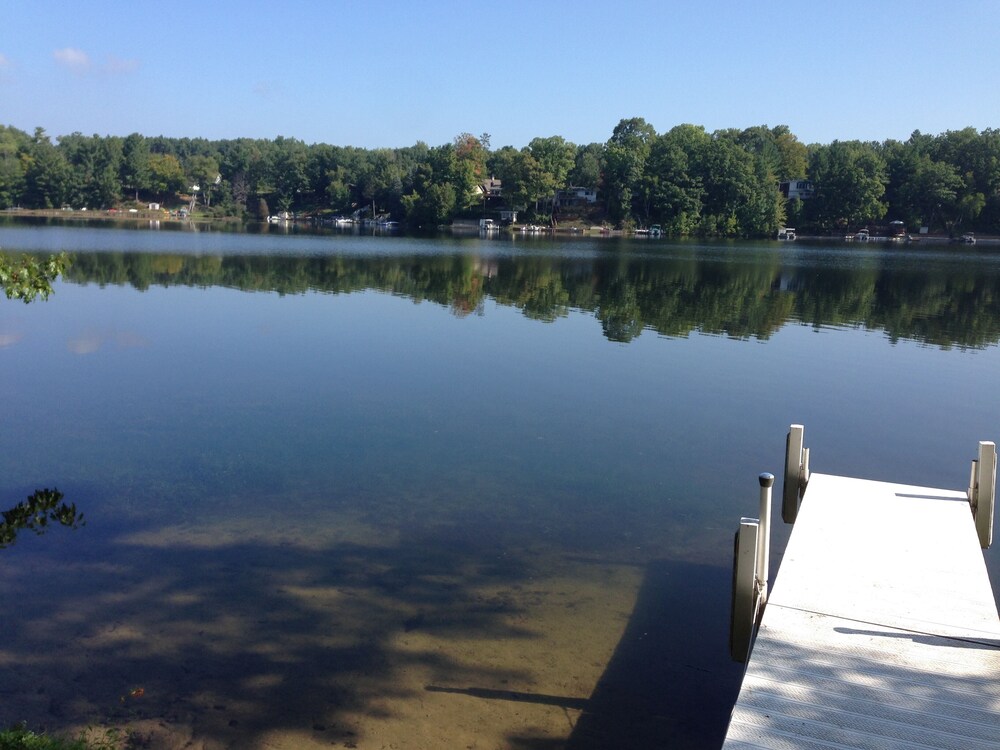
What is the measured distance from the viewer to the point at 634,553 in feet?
28.5

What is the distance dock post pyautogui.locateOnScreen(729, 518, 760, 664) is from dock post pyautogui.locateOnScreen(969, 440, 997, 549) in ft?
11.4

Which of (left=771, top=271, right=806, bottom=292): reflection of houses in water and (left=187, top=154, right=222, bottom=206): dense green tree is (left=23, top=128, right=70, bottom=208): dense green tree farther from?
(left=771, top=271, right=806, bottom=292): reflection of houses in water

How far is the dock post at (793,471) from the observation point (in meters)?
8.95

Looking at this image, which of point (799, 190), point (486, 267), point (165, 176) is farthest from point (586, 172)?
point (486, 267)

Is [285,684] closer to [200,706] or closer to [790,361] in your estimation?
[200,706]

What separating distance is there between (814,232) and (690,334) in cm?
10526

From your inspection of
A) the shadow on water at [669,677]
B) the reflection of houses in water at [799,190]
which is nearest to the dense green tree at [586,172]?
the reflection of houses in water at [799,190]

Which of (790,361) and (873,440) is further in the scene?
(790,361)

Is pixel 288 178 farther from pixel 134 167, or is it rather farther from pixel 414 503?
pixel 414 503

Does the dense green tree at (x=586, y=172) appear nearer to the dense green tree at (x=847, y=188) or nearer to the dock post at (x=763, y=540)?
the dense green tree at (x=847, y=188)

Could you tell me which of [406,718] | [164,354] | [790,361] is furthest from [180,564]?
[790,361]

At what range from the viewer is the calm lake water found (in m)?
6.17

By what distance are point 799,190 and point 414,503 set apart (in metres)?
125

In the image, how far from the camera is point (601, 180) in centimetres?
12038
